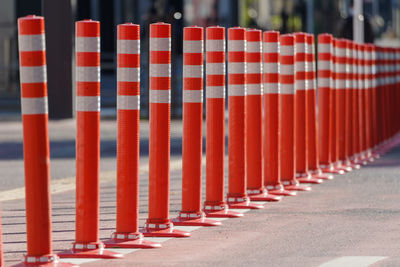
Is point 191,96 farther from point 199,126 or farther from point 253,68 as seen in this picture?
point 253,68

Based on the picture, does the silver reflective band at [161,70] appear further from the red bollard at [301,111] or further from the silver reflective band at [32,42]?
the red bollard at [301,111]

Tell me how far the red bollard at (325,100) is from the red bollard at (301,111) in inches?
40.0

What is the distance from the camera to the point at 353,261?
737 centimetres

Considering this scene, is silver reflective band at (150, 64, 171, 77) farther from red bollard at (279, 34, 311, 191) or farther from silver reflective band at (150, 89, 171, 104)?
red bollard at (279, 34, 311, 191)

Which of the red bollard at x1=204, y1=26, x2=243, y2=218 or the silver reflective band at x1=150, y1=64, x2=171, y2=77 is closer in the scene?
the silver reflective band at x1=150, y1=64, x2=171, y2=77

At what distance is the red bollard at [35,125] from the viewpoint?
678cm

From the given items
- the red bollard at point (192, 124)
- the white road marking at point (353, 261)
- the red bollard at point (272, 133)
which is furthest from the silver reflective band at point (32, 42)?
the red bollard at point (272, 133)

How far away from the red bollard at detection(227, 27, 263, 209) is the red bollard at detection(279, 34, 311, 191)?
4.90 ft

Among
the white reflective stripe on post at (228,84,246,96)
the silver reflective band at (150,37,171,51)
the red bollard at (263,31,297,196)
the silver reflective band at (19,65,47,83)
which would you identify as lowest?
the red bollard at (263,31,297,196)

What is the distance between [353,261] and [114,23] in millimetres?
32437

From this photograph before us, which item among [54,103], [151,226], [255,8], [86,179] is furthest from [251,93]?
[255,8]

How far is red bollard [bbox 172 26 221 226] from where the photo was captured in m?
8.91

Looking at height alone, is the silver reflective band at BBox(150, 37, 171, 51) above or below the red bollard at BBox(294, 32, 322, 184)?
above

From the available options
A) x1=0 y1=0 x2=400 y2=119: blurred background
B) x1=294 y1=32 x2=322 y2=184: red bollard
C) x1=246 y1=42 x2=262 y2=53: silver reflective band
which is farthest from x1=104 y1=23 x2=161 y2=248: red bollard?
x1=0 y1=0 x2=400 y2=119: blurred background
